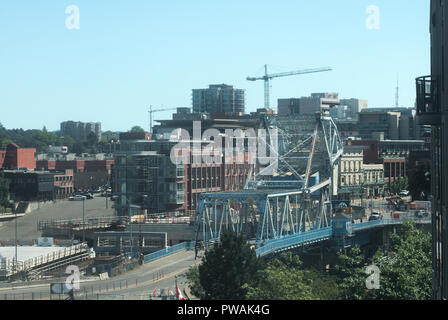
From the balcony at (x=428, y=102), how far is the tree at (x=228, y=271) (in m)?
13.2

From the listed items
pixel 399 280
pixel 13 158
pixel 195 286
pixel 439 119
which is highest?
pixel 439 119

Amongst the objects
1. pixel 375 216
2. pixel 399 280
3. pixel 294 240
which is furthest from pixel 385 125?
pixel 399 280

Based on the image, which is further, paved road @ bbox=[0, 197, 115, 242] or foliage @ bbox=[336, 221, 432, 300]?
paved road @ bbox=[0, 197, 115, 242]

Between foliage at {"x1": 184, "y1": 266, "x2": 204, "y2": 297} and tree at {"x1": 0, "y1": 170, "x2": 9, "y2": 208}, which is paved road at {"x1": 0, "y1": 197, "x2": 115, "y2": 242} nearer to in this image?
tree at {"x1": 0, "y1": 170, "x2": 9, "y2": 208}

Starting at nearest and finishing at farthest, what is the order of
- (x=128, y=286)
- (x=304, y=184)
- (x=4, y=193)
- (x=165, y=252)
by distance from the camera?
1. (x=128, y=286)
2. (x=165, y=252)
3. (x=304, y=184)
4. (x=4, y=193)

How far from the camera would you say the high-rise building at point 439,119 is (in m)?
18.1

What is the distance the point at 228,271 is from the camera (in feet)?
113

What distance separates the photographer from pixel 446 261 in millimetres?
18594

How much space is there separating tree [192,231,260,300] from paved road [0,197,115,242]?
53.7 meters

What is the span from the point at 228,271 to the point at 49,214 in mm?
73668

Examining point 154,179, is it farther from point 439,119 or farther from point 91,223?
point 439,119

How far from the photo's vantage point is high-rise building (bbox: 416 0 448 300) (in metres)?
18.1

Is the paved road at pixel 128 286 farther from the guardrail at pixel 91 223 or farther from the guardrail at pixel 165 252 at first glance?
the guardrail at pixel 91 223

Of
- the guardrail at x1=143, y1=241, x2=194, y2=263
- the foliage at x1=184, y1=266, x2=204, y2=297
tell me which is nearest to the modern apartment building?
the guardrail at x1=143, y1=241, x2=194, y2=263
